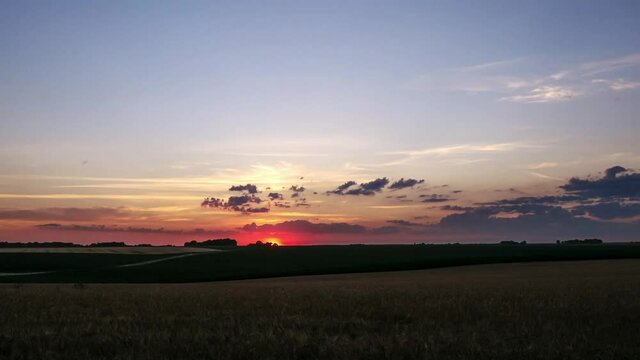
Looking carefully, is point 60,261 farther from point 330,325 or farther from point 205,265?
point 330,325

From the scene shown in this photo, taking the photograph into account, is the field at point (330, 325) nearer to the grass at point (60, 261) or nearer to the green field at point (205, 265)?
the green field at point (205, 265)

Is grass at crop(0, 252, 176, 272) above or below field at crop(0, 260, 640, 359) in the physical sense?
above

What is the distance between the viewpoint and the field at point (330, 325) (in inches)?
539

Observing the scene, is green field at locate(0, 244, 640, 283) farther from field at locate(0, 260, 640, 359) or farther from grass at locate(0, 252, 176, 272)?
field at locate(0, 260, 640, 359)

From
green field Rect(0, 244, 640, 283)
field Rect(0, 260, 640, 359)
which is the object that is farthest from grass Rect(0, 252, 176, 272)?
field Rect(0, 260, 640, 359)

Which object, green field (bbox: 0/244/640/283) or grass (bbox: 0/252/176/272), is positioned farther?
grass (bbox: 0/252/176/272)

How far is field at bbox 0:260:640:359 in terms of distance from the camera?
13.7 metres

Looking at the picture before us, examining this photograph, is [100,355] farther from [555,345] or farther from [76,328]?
[555,345]

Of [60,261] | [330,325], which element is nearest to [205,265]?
[60,261]

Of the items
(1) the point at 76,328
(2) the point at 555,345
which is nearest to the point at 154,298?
(1) the point at 76,328

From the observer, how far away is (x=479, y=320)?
19.1 m

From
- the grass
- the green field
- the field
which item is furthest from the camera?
the grass

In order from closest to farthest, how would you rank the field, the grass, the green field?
1. the field
2. the green field
3. the grass

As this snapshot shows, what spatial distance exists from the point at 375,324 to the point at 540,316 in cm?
524
